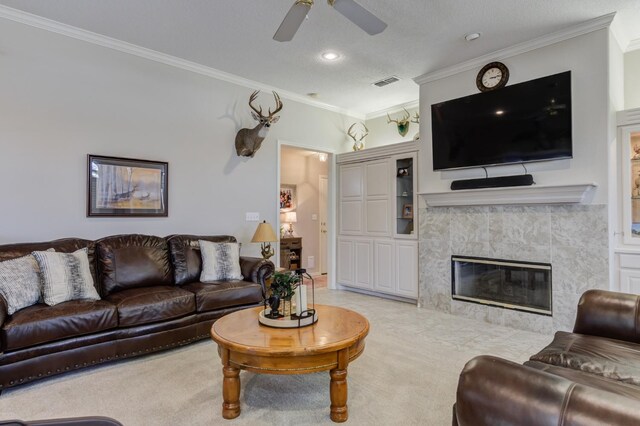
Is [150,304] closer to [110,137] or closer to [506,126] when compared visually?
[110,137]

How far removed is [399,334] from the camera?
359 cm

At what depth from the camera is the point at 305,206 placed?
7555mm

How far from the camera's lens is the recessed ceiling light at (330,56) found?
4.00 meters

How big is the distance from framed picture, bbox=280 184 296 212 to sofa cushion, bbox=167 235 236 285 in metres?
3.52

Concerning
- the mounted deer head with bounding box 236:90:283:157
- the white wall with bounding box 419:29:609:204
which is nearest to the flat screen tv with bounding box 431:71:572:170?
the white wall with bounding box 419:29:609:204

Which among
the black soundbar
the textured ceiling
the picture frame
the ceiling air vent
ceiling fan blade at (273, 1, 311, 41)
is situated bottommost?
the black soundbar

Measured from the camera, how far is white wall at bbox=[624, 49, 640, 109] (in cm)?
365

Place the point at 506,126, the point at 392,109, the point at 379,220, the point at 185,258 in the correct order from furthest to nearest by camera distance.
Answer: the point at 392,109 → the point at 379,220 → the point at 506,126 → the point at 185,258

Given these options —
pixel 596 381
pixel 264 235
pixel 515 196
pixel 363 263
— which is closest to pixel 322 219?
pixel 363 263

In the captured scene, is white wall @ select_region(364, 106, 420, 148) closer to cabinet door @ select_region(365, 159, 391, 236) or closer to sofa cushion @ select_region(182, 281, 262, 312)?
cabinet door @ select_region(365, 159, 391, 236)

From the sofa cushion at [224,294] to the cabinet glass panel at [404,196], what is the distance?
2.38 meters

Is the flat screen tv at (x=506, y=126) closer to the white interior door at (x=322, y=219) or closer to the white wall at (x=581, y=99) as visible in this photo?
the white wall at (x=581, y=99)

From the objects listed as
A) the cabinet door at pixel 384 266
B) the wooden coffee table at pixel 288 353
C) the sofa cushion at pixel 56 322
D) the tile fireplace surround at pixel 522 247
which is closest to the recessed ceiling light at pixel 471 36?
the tile fireplace surround at pixel 522 247

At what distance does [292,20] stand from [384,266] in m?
→ 3.64
